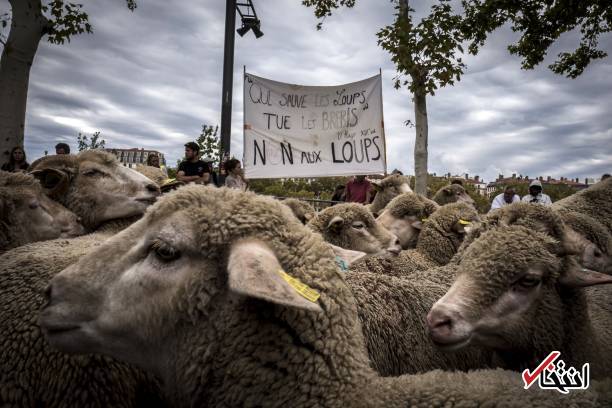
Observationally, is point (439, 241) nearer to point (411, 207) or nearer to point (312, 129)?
point (411, 207)

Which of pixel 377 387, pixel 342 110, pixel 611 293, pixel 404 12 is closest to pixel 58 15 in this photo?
pixel 342 110

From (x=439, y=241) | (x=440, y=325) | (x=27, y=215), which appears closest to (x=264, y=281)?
(x=440, y=325)

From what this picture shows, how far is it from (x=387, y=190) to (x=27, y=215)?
709 centimetres

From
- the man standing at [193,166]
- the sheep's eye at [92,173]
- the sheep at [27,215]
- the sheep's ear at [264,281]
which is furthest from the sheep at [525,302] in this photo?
the man standing at [193,166]

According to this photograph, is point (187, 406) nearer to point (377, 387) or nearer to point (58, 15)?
point (377, 387)

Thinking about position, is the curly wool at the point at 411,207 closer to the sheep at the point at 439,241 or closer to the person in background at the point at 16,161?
the sheep at the point at 439,241

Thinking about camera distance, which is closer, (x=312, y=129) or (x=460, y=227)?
(x=460, y=227)

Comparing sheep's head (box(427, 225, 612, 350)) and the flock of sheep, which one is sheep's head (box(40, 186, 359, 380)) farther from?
sheep's head (box(427, 225, 612, 350))

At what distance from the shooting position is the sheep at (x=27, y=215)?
3385 mm

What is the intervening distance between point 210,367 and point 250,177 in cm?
601

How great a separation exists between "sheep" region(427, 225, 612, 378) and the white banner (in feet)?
16.7

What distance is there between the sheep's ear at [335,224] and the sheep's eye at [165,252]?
10.5 feet

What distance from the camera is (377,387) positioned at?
1.53 m

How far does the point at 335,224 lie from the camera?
485cm
